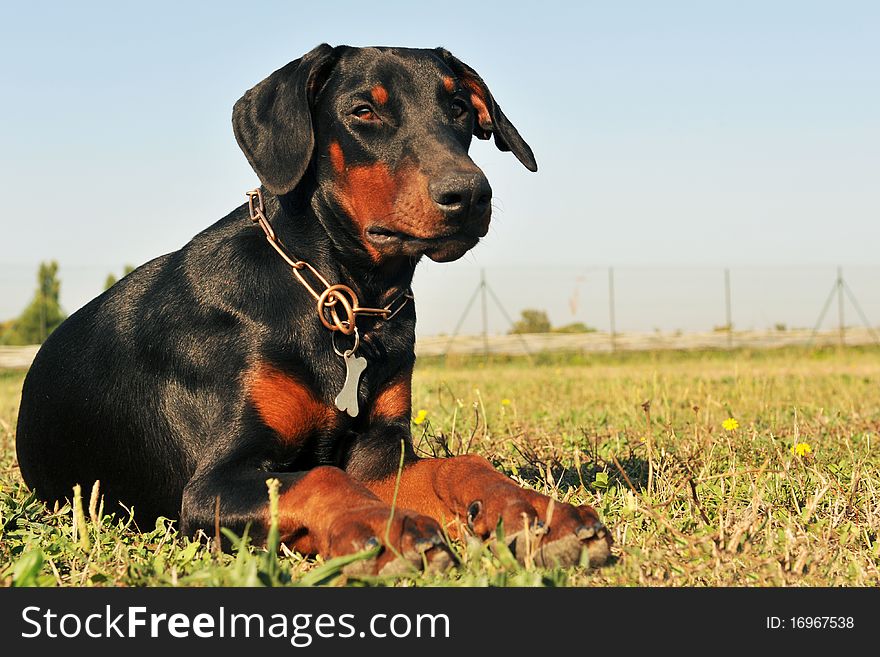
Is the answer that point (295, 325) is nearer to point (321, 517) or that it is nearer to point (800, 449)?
point (321, 517)

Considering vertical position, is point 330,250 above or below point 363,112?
below

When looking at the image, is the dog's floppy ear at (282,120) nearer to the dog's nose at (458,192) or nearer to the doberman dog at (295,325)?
the doberman dog at (295,325)

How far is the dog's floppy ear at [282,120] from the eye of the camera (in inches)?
147

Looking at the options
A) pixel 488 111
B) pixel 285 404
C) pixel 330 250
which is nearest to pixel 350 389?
pixel 285 404

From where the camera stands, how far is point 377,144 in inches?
145

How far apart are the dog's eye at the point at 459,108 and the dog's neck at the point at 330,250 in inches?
25.2

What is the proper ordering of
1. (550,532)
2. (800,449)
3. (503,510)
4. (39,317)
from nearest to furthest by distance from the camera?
(550,532)
(503,510)
(800,449)
(39,317)

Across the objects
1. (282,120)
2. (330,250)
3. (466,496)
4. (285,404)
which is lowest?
(466,496)

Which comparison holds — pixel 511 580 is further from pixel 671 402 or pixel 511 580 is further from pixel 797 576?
pixel 671 402

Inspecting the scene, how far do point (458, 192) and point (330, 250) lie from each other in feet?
2.23

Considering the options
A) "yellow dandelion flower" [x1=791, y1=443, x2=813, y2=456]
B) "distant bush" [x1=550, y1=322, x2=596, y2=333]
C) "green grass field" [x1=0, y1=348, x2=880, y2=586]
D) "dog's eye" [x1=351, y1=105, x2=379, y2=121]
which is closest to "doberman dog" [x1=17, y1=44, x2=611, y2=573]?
"dog's eye" [x1=351, y1=105, x2=379, y2=121]

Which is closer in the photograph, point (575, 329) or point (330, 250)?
point (330, 250)

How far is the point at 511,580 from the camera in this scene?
259 cm

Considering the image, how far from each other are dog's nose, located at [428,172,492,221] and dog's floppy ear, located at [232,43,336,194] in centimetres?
61
